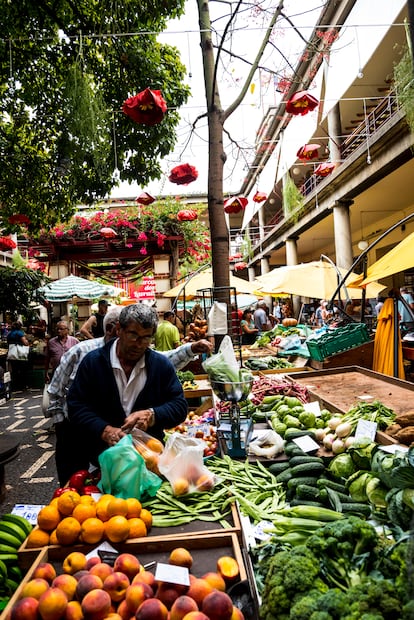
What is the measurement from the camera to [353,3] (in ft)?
41.7

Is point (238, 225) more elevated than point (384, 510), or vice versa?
point (238, 225)

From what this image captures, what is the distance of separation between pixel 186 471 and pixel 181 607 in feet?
2.93

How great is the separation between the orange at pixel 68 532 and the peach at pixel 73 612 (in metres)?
0.40

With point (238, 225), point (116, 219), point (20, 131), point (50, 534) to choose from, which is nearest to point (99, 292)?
point (116, 219)

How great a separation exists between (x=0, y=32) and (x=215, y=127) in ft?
10.9

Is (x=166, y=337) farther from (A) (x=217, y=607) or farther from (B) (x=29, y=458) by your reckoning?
(A) (x=217, y=607)

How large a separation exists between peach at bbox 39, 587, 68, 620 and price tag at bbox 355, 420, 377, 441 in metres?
2.05

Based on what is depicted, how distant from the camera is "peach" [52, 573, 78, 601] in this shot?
4.87 ft

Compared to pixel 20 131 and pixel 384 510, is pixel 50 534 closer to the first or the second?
pixel 384 510

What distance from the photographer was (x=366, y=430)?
2.88 m

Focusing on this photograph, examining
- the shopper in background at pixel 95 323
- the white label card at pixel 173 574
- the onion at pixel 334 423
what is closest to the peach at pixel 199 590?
the white label card at pixel 173 574

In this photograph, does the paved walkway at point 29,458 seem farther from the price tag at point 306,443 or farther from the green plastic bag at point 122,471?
the price tag at point 306,443

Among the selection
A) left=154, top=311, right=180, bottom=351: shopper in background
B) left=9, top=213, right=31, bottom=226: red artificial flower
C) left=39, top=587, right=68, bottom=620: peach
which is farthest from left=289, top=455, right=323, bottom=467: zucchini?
left=9, top=213, right=31, bottom=226: red artificial flower

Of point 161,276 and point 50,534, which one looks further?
point 161,276
